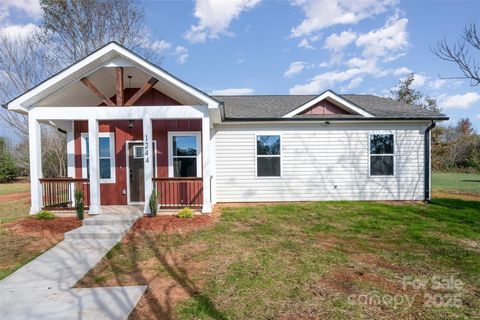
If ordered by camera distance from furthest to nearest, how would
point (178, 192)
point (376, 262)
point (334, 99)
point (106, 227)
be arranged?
point (334, 99) < point (178, 192) < point (106, 227) < point (376, 262)

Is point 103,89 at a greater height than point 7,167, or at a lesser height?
greater

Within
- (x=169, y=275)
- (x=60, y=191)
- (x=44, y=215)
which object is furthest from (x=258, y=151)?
(x=44, y=215)

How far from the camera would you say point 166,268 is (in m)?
4.62

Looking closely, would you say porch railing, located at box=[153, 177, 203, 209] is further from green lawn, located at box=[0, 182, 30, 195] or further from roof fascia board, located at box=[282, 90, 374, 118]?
green lawn, located at box=[0, 182, 30, 195]

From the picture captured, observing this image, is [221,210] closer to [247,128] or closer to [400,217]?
[247,128]

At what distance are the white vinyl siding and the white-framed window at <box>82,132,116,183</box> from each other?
3.54 meters

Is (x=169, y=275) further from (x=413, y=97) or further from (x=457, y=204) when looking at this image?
(x=413, y=97)

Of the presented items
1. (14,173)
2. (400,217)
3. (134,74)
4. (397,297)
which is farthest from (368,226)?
(14,173)

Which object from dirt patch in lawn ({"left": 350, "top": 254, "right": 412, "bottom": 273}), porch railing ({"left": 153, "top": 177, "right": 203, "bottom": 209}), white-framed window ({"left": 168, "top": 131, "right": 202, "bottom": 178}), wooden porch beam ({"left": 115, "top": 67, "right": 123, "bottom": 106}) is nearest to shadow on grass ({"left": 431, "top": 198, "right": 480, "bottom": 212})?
dirt patch in lawn ({"left": 350, "top": 254, "right": 412, "bottom": 273})

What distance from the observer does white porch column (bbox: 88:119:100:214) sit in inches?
301

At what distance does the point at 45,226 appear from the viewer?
276 inches

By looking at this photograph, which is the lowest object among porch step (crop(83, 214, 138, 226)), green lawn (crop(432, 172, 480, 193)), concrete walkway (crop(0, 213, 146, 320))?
green lawn (crop(432, 172, 480, 193))

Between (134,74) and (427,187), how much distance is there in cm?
1089

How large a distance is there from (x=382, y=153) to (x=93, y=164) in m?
9.69
